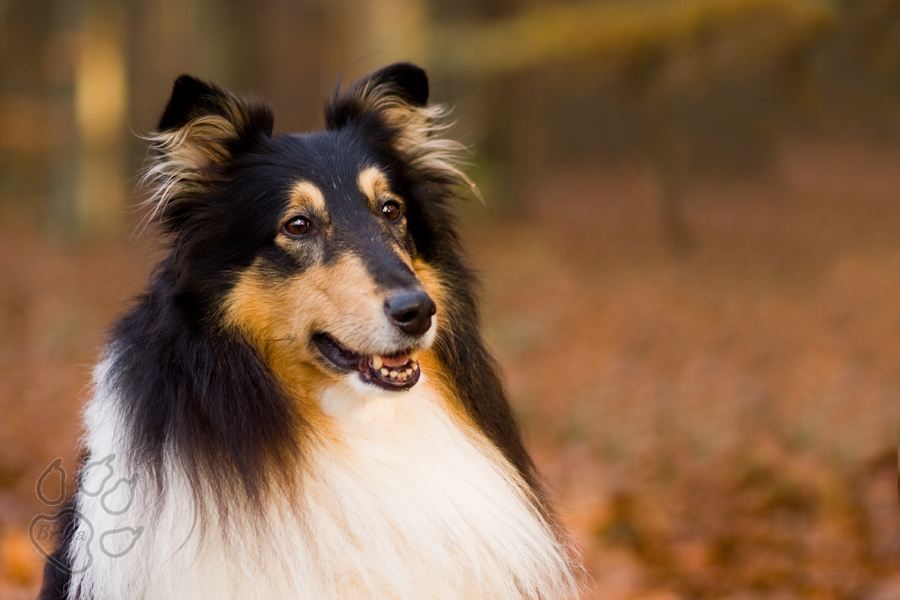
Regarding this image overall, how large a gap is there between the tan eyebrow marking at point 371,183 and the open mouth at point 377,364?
0.54m

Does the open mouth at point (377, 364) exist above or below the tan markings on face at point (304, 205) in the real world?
below

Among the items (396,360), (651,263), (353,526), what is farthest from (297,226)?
(651,263)

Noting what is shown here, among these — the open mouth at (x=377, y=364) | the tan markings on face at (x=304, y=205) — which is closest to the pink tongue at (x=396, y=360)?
the open mouth at (x=377, y=364)

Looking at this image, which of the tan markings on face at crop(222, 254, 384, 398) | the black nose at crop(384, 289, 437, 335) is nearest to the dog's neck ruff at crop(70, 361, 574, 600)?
the tan markings on face at crop(222, 254, 384, 398)

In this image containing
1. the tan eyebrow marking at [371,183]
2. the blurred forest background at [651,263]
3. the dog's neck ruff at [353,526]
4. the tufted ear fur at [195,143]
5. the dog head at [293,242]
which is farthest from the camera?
the blurred forest background at [651,263]

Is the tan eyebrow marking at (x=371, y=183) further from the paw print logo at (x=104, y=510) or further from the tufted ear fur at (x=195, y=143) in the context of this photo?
the paw print logo at (x=104, y=510)

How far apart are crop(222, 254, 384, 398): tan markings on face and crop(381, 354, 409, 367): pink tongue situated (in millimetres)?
82

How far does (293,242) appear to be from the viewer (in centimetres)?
367

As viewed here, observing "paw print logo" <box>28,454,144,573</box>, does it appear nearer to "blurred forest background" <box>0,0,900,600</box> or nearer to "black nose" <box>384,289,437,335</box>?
"blurred forest background" <box>0,0,900,600</box>

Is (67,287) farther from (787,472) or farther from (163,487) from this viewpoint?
(163,487)

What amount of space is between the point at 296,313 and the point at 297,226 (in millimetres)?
308

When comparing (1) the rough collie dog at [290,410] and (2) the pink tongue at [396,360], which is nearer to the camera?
(1) the rough collie dog at [290,410]

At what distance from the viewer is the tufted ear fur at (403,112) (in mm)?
4094

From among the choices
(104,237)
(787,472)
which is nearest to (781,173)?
(787,472)
